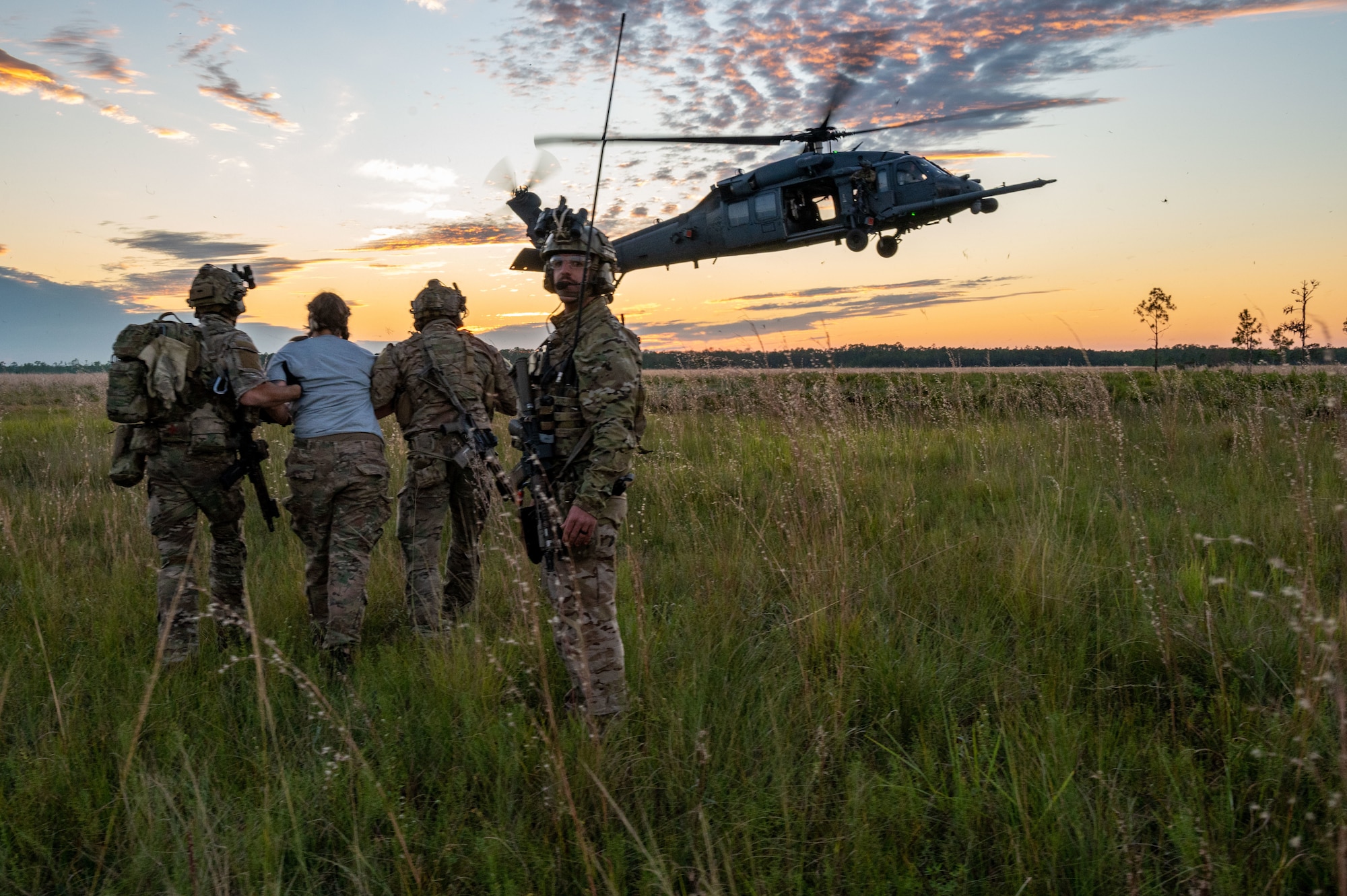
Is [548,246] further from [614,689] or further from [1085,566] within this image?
[1085,566]

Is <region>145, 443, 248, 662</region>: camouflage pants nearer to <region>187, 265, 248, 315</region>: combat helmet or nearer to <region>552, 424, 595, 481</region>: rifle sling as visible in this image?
<region>187, 265, 248, 315</region>: combat helmet

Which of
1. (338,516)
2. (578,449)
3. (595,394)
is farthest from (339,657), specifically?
(595,394)

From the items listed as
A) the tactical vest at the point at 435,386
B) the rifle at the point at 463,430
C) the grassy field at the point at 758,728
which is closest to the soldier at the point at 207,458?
the grassy field at the point at 758,728

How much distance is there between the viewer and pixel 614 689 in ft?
10.8

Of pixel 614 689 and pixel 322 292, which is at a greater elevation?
pixel 322 292

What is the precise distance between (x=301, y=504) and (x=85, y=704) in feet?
4.31

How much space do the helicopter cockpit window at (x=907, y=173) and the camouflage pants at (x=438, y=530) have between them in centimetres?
1471

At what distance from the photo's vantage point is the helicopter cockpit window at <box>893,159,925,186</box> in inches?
653

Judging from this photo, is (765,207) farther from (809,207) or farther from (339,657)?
(339,657)

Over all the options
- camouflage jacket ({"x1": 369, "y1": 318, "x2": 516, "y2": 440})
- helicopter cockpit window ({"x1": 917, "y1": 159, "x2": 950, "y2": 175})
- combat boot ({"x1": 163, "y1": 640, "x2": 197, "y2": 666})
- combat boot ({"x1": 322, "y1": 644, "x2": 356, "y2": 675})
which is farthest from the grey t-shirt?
helicopter cockpit window ({"x1": 917, "y1": 159, "x2": 950, "y2": 175})

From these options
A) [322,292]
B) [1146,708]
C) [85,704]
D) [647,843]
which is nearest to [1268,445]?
[1146,708]

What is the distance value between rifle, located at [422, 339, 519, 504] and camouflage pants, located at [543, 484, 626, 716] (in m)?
1.26

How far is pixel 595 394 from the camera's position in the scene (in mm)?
3227

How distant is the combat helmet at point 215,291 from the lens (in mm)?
4426
